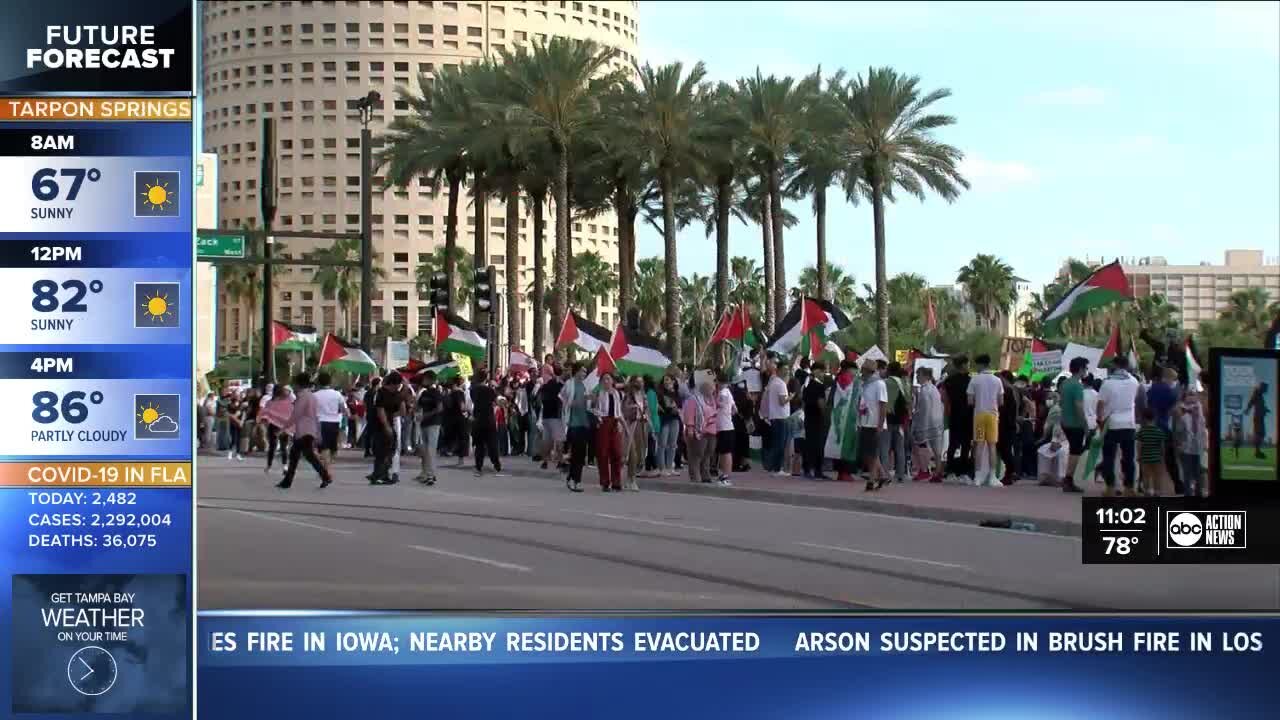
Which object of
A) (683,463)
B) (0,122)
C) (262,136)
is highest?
(262,136)

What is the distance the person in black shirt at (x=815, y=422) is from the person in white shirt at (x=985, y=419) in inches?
103

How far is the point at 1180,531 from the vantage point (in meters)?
6.96

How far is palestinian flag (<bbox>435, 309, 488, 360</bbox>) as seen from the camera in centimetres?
3759

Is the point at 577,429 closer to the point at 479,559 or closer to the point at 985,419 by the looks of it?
the point at 985,419

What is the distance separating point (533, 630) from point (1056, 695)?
2.00 m

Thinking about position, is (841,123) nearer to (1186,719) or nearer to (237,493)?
(237,493)

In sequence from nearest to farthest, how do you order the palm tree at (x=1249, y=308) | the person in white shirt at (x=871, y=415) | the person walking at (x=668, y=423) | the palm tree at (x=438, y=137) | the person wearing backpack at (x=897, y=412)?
the palm tree at (x=1249, y=308), the person in white shirt at (x=871, y=415), the person wearing backpack at (x=897, y=412), the person walking at (x=668, y=423), the palm tree at (x=438, y=137)

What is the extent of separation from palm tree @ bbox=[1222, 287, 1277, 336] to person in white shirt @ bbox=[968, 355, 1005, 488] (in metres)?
3.18

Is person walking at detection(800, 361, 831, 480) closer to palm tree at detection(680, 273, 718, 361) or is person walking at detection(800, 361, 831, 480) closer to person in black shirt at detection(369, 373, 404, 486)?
person in black shirt at detection(369, 373, 404, 486)

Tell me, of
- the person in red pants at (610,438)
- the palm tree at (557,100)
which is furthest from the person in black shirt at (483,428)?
the palm tree at (557,100)

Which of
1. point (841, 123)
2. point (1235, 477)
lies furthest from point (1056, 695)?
point (841, 123)

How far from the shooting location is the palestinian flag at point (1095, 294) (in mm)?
20125

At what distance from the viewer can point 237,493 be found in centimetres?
2242

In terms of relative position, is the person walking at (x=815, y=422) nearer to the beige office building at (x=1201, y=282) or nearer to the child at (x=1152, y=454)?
the beige office building at (x=1201, y=282)
